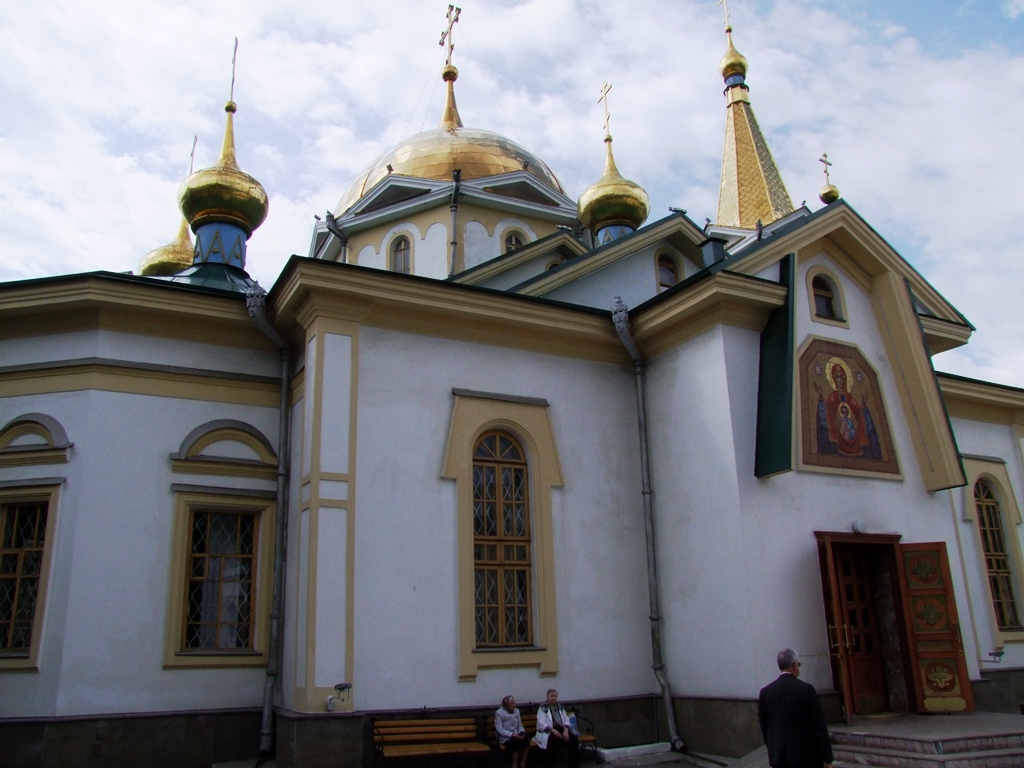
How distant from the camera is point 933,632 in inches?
364

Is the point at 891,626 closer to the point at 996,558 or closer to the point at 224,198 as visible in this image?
the point at 996,558

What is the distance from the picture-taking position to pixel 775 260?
10.0m

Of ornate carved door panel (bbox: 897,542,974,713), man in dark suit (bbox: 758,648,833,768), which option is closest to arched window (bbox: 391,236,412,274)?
ornate carved door panel (bbox: 897,542,974,713)

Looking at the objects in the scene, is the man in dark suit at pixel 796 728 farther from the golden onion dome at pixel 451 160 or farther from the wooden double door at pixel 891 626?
the golden onion dome at pixel 451 160

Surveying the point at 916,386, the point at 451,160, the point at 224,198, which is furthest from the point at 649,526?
the point at 451,160

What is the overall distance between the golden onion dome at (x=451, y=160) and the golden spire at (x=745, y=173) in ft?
23.7

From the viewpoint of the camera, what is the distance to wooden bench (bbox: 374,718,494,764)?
791cm

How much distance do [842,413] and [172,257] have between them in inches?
486

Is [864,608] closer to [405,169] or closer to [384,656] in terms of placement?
[384,656]

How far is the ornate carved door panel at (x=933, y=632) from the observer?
29.7 feet

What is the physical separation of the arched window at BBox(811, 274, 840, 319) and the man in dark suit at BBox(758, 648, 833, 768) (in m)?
6.02

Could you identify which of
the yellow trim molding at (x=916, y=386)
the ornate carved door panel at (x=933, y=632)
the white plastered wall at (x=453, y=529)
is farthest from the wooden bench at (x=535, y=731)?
the yellow trim molding at (x=916, y=386)

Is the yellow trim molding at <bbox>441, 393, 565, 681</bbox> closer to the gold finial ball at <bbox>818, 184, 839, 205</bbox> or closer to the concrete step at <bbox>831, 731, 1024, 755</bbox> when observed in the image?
the concrete step at <bbox>831, 731, 1024, 755</bbox>

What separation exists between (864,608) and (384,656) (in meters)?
5.01
